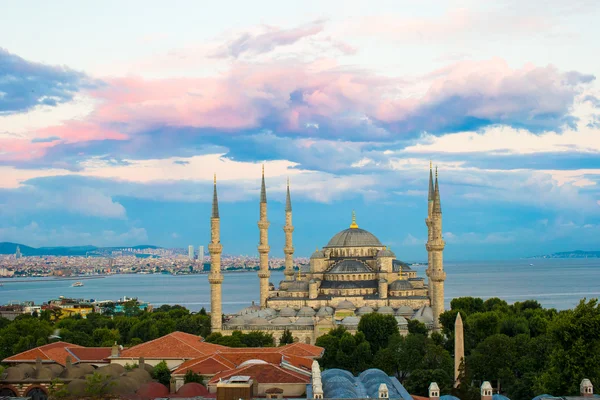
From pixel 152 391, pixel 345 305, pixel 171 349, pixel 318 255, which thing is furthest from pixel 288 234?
pixel 152 391

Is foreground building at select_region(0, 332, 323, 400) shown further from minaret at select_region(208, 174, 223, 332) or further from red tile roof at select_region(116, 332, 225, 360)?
minaret at select_region(208, 174, 223, 332)

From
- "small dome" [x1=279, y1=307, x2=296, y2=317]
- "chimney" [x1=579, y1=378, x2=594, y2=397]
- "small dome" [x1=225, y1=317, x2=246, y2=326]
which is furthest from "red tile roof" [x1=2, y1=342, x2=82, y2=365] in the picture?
"chimney" [x1=579, y1=378, x2=594, y2=397]

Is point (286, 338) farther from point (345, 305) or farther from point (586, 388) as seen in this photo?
point (586, 388)

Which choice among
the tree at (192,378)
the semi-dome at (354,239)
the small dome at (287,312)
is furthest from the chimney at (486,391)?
the semi-dome at (354,239)

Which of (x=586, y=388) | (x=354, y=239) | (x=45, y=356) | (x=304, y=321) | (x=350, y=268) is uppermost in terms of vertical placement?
(x=354, y=239)

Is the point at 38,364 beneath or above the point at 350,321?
beneath

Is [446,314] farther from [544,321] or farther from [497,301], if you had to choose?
[497,301]

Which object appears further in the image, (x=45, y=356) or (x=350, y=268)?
(x=350, y=268)
